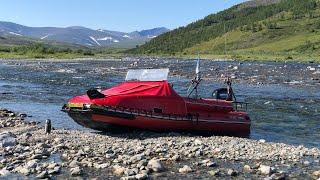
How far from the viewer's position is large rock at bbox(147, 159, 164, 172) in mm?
18859

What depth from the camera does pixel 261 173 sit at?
61.7 feet

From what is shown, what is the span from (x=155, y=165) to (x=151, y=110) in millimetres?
8043

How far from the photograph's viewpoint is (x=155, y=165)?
19.0m

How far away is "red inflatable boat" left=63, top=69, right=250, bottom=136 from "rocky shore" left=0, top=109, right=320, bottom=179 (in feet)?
2.80

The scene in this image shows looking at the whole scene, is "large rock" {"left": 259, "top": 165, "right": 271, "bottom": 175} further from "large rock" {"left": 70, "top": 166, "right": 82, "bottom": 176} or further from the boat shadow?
the boat shadow

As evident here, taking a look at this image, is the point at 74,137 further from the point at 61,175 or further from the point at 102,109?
the point at 61,175

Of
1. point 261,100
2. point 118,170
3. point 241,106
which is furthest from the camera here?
point 261,100

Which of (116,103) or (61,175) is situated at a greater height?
(116,103)

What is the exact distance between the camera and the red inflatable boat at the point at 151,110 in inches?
1023

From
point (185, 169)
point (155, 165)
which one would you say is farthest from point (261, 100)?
point (155, 165)

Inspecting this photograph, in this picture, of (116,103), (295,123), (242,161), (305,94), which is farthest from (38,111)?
(305,94)

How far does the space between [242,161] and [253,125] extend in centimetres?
1165

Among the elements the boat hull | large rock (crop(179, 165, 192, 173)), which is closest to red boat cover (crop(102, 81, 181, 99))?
the boat hull

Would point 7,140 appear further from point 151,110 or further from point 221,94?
point 221,94
